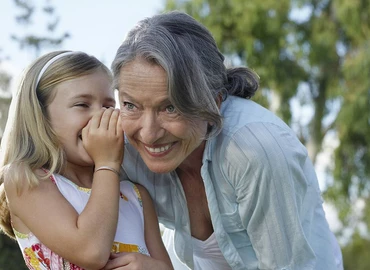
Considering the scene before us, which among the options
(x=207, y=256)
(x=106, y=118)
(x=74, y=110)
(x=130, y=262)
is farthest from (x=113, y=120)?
(x=207, y=256)

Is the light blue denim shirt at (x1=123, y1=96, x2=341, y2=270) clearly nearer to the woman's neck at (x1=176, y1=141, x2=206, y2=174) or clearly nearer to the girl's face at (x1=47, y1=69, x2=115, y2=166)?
the woman's neck at (x1=176, y1=141, x2=206, y2=174)

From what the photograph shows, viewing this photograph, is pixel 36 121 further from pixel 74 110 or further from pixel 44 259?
pixel 44 259

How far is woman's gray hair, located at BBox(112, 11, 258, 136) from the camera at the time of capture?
300 centimetres

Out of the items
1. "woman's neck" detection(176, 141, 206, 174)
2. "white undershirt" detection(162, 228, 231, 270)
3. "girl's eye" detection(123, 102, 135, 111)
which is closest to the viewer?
"girl's eye" detection(123, 102, 135, 111)

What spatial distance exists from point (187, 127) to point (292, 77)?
14105 millimetres

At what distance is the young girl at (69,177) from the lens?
312cm

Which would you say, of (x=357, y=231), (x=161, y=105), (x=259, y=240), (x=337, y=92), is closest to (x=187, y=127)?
(x=161, y=105)

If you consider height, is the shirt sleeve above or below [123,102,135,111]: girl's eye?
below

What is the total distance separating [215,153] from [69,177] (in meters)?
0.67

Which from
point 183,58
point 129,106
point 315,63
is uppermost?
point 183,58

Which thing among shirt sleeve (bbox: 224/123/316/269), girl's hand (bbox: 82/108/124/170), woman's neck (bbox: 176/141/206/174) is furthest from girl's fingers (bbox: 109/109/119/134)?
shirt sleeve (bbox: 224/123/316/269)

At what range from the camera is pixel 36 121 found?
11.0 ft

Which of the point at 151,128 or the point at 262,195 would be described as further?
the point at 262,195

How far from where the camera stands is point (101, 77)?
346cm
